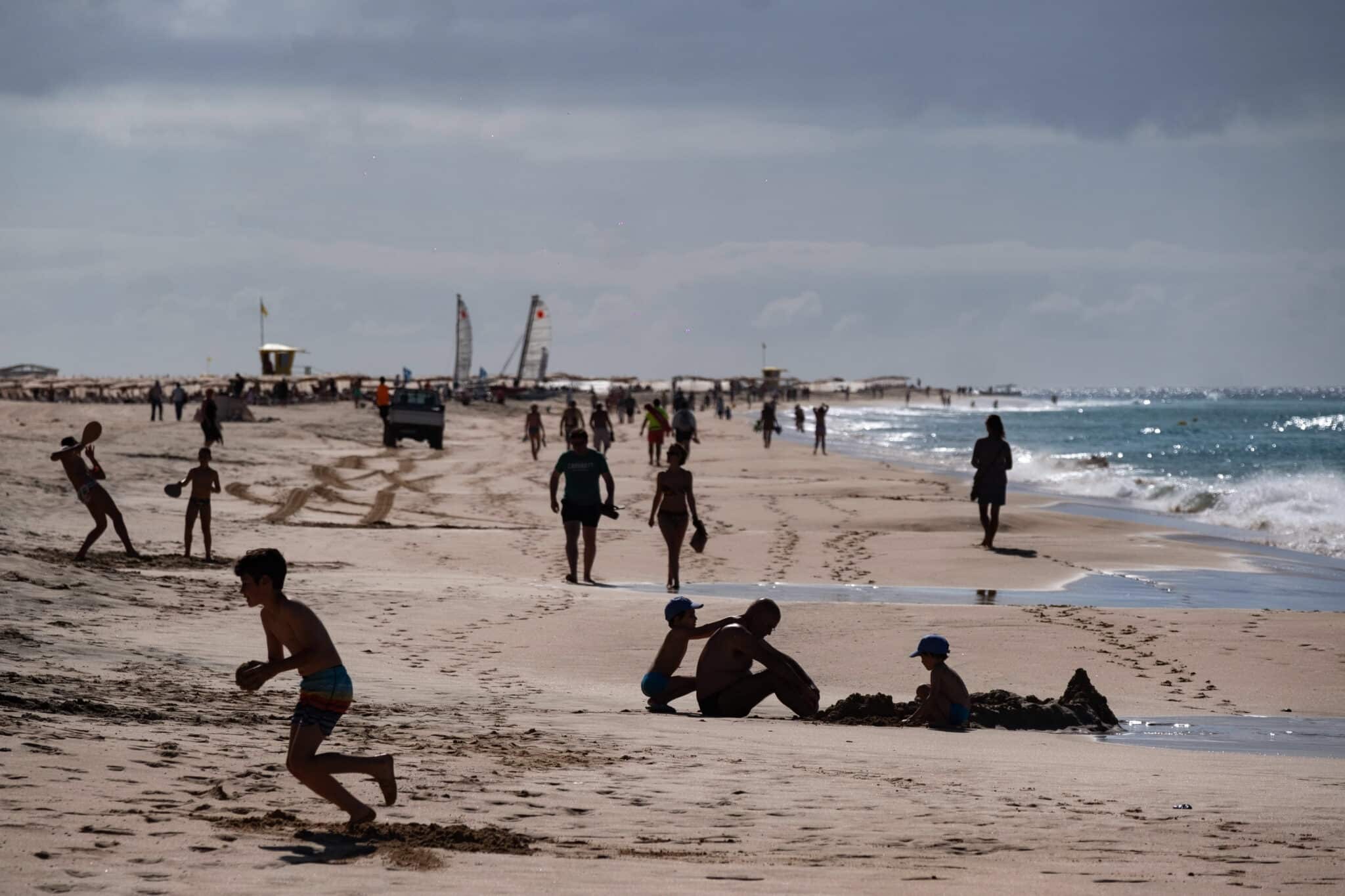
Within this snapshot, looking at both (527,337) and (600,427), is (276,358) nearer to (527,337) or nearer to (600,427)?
(527,337)

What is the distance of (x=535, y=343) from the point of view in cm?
8756

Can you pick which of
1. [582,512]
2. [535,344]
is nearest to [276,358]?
[535,344]

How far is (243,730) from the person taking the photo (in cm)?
663

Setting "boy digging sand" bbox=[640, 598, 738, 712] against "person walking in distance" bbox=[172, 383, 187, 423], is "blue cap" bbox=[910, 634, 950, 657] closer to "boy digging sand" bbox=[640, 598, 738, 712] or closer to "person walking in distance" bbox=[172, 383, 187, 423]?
"boy digging sand" bbox=[640, 598, 738, 712]

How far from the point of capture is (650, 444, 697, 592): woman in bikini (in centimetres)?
1359

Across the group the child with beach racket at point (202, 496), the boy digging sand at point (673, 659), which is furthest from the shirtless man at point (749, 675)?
the child with beach racket at point (202, 496)

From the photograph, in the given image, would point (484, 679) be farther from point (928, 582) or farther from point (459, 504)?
point (459, 504)

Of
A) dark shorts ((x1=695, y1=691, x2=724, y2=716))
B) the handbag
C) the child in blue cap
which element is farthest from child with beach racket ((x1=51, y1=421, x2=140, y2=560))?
the child in blue cap

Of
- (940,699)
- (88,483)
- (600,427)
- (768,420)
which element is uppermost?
(768,420)

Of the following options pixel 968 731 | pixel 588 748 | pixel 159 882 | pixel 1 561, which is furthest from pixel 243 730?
pixel 1 561

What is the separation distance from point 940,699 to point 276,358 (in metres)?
94.5

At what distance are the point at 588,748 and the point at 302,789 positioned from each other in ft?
5.35

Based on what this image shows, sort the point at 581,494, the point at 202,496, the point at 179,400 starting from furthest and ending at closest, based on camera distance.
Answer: the point at 179,400 < the point at 202,496 < the point at 581,494

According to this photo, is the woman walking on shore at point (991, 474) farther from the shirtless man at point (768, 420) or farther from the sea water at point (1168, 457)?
the shirtless man at point (768, 420)
